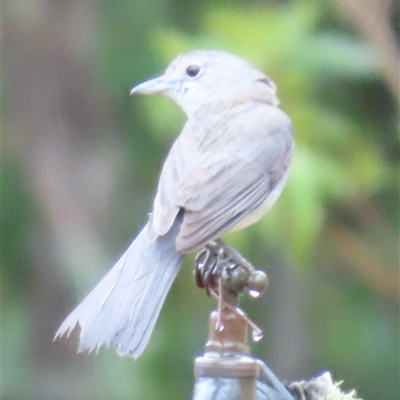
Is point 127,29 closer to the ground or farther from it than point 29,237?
farther from it

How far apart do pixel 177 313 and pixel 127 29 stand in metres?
1.60

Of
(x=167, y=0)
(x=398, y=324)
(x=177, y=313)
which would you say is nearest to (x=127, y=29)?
(x=167, y=0)

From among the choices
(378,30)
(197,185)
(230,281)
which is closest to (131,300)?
(230,281)

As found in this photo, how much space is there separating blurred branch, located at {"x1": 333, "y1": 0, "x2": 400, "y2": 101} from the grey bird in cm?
117

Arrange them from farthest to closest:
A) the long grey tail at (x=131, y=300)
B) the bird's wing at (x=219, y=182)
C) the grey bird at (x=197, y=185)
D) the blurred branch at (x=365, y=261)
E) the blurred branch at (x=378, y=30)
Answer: the blurred branch at (x=365, y=261) → the blurred branch at (x=378, y=30) → the bird's wing at (x=219, y=182) → the grey bird at (x=197, y=185) → the long grey tail at (x=131, y=300)

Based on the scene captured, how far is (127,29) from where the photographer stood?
6258mm

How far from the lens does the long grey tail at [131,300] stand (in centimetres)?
286

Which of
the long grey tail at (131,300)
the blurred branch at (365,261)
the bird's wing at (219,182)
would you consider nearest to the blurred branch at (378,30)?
the blurred branch at (365,261)

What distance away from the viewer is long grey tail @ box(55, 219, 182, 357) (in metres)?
2.86

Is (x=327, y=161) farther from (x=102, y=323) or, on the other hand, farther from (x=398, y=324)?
(x=102, y=323)

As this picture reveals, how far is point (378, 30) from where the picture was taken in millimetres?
5391

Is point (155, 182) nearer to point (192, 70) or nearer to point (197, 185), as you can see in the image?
point (192, 70)

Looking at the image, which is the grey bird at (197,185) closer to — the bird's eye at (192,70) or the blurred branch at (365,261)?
the bird's eye at (192,70)

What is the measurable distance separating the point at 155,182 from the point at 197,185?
2.67 m
